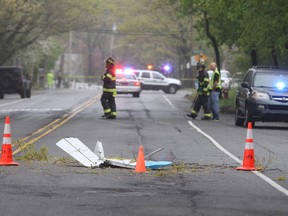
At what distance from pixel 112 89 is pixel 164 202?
17.0m

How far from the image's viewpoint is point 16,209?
8.80 meters

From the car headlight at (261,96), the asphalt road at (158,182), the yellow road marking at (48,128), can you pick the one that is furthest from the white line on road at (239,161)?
the yellow road marking at (48,128)

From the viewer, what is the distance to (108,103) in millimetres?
26656

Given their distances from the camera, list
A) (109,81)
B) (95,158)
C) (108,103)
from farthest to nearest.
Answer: (108,103), (109,81), (95,158)

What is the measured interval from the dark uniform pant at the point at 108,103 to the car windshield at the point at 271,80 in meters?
5.00

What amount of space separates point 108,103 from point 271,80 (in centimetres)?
577

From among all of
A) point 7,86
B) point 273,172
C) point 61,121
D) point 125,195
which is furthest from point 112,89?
point 7,86

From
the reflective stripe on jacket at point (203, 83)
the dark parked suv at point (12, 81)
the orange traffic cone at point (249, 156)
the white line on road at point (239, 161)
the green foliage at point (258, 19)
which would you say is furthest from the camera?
the dark parked suv at point (12, 81)

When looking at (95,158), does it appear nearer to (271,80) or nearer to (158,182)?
(158,182)

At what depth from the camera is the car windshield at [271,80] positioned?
2356 centimetres

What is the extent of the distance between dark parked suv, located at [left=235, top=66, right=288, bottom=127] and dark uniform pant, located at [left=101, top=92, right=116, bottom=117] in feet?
14.2

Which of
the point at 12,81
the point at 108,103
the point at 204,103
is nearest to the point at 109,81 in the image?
the point at 108,103

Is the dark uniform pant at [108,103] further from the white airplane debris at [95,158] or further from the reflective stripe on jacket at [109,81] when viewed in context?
the white airplane debris at [95,158]

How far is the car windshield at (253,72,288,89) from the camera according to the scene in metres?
23.6
